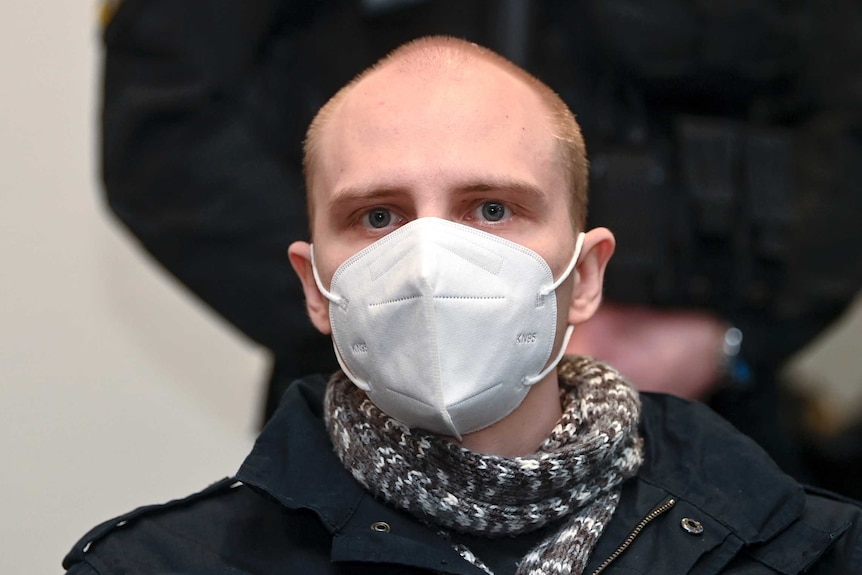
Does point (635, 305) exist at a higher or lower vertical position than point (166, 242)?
lower

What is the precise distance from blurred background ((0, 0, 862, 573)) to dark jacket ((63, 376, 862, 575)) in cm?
121

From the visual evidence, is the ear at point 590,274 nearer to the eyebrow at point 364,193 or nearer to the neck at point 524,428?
the neck at point 524,428

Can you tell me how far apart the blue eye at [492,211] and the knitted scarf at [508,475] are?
260 mm

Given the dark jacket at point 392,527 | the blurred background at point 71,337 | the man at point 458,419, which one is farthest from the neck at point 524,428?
the blurred background at point 71,337

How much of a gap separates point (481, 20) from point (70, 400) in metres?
1.26

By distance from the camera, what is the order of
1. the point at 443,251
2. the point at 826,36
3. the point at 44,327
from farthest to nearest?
1. the point at 44,327
2. the point at 826,36
3. the point at 443,251

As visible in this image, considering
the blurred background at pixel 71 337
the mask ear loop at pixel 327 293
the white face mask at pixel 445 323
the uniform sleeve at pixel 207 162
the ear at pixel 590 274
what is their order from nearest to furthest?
the white face mask at pixel 445 323, the mask ear loop at pixel 327 293, the ear at pixel 590 274, the uniform sleeve at pixel 207 162, the blurred background at pixel 71 337

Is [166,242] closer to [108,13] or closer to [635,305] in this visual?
[108,13]

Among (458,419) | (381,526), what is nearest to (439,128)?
(458,419)

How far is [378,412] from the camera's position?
5.13 ft

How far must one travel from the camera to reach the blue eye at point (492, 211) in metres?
1.55

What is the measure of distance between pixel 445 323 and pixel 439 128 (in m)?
0.24

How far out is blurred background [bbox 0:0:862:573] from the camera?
2879mm

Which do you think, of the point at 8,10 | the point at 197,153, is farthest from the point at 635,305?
the point at 8,10
